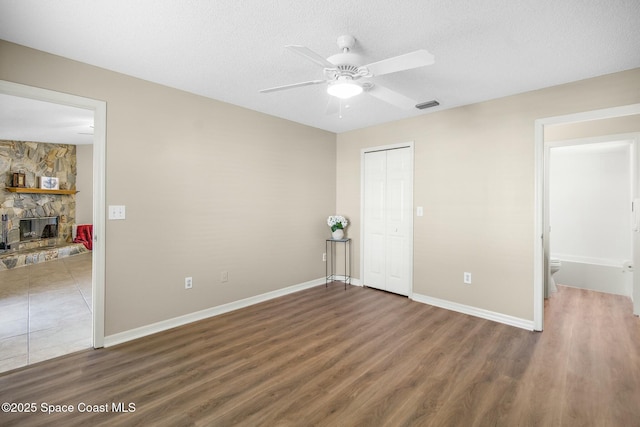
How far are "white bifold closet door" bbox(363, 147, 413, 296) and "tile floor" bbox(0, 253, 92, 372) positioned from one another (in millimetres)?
3524

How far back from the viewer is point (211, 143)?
3438 millimetres

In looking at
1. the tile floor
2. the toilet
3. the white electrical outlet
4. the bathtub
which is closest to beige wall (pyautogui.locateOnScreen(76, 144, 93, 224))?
the tile floor

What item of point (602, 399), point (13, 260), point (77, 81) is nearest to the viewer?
point (602, 399)

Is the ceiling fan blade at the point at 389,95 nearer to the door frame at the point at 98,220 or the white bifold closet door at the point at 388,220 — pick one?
the white bifold closet door at the point at 388,220

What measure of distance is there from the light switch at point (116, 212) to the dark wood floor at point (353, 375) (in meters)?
1.17

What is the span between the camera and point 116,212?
277 cm

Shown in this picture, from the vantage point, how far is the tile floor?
103 inches

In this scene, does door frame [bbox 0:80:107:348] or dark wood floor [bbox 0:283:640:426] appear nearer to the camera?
dark wood floor [bbox 0:283:640:426]

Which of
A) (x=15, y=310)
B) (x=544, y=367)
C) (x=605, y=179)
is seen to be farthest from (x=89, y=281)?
(x=605, y=179)

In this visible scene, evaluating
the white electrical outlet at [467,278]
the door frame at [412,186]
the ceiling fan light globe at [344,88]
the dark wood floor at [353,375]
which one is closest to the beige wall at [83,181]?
the dark wood floor at [353,375]

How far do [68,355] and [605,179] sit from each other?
25.7ft

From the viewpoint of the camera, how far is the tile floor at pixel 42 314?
2.62 meters

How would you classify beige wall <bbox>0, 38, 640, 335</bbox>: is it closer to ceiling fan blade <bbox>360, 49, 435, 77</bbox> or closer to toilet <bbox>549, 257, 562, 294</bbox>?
toilet <bbox>549, 257, 562, 294</bbox>

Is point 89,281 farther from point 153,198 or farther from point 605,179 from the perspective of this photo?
point 605,179
